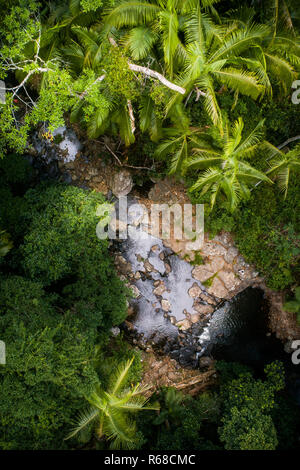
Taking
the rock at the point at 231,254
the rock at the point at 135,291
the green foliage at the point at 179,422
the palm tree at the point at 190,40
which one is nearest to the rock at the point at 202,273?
the rock at the point at 231,254

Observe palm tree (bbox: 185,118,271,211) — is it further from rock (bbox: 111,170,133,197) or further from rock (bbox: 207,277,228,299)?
rock (bbox: 207,277,228,299)

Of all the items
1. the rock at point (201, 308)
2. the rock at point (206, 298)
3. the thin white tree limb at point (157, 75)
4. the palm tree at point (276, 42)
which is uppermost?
the palm tree at point (276, 42)

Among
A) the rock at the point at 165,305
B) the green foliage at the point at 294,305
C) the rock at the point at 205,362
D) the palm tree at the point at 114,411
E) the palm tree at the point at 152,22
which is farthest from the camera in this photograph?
the rock at the point at 165,305

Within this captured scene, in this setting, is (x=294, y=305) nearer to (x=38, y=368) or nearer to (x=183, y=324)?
(x=183, y=324)

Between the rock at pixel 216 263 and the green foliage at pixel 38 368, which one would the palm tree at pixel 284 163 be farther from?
the green foliage at pixel 38 368

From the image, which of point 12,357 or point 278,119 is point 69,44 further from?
point 12,357

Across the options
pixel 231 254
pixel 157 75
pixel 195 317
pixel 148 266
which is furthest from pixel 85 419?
pixel 157 75
